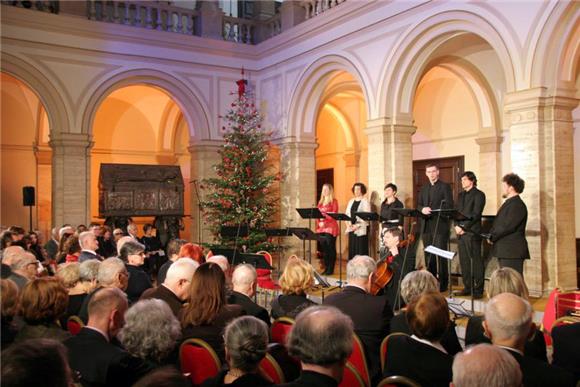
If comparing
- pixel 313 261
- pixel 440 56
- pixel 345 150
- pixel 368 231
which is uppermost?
pixel 440 56

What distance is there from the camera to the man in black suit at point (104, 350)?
2635 mm

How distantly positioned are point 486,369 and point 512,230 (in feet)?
18.2

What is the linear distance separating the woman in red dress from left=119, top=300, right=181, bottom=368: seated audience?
8.10 m

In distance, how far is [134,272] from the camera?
5180mm

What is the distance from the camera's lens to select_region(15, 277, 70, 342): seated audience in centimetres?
316

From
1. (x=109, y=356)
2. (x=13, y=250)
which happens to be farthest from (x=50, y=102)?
(x=109, y=356)

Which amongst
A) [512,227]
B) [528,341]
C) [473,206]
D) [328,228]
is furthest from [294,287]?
[328,228]

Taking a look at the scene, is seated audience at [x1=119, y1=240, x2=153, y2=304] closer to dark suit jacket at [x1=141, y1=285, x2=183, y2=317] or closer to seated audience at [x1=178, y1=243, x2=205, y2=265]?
seated audience at [x1=178, y1=243, x2=205, y2=265]

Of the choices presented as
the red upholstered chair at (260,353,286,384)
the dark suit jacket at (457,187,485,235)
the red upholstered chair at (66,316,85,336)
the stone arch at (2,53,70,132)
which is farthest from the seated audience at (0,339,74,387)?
the stone arch at (2,53,70,132)

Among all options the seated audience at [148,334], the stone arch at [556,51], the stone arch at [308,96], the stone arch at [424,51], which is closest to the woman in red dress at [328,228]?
the stone arch at [424,51]

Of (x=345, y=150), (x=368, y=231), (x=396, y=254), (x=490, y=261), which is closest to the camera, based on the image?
(x=396, y=254)

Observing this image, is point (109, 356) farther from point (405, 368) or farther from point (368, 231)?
point (368, 231)

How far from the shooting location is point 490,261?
834cm

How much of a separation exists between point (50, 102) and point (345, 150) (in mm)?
8363
